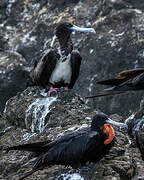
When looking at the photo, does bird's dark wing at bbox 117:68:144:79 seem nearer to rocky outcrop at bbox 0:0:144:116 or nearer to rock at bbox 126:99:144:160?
rock at bbox 126:99:144:160

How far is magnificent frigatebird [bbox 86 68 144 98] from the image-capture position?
5.47m

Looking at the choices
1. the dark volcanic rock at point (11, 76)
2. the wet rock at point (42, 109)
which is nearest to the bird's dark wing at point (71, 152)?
the wet rock at point (42, 109)

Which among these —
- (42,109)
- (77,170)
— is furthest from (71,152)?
(42,109)

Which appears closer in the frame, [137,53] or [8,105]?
[8,105]

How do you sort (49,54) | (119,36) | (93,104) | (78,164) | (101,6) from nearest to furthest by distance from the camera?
(78,164) → (49,54) → (93,104) → (119,36) → (101,6)

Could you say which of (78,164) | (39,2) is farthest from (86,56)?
(78,164)

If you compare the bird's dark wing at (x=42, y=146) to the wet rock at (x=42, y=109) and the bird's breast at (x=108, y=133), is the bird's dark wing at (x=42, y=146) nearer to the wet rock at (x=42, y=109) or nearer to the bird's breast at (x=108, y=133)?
the bird's breast at (x=108, y=133)

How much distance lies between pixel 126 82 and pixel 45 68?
1.84 metres

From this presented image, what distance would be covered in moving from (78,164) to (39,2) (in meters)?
10.2

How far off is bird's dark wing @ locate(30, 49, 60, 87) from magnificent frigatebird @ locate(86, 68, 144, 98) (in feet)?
5.24

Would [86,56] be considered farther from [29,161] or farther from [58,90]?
[29,161]

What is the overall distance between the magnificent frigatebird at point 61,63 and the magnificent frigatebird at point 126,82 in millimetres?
1495

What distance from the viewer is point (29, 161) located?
17.3 feet

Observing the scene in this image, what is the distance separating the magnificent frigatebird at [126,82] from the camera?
5473 millimetres
